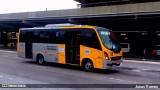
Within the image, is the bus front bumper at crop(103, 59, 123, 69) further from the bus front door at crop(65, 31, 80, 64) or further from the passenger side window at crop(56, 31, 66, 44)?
the passenger side window at crop(56, 31, 66, 44)

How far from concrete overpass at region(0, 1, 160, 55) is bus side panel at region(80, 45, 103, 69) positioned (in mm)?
13828

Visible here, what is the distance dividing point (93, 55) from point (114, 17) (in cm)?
1709

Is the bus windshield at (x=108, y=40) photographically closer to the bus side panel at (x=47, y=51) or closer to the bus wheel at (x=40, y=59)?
the bus side panel at (x=47, y=51)

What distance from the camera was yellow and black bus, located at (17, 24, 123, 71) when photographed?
16828 mm

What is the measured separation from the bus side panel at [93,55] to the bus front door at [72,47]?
39 centimetres

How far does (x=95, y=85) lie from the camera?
12594 millimetres

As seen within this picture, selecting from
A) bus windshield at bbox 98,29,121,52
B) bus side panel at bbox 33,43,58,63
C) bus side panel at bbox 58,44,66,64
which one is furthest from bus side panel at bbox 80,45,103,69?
bus side panel at bbox 33,43,58,63

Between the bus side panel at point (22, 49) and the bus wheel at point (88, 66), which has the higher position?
the bus side panel at point (22, 49)

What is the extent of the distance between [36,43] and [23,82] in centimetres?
877

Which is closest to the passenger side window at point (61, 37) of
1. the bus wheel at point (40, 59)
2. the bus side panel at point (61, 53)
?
the bus side panel at point (61, 53)

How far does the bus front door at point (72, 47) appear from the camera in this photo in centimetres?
1808

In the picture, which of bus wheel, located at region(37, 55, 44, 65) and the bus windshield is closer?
the bus windshield

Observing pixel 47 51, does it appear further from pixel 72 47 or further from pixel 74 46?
pixel 74 46

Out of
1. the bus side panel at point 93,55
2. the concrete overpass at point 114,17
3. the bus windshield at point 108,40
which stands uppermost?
the concrete overpass at point 114,17
